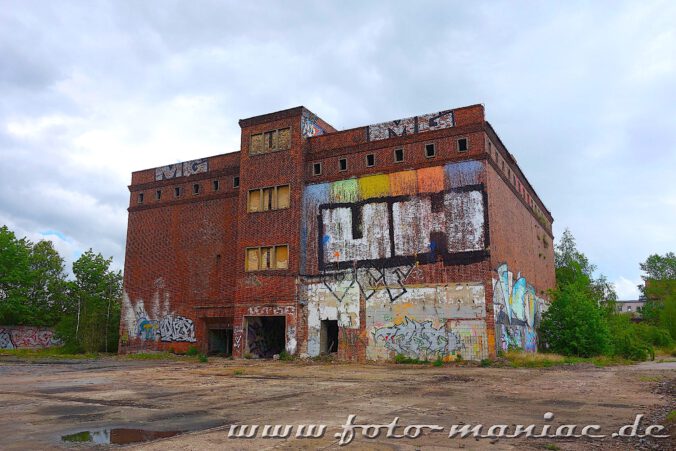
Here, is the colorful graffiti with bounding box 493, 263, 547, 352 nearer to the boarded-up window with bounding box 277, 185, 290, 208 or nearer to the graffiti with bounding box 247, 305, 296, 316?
the graffiti with bounding box 247, 305, 296, 316

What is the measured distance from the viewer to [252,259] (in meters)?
28.1

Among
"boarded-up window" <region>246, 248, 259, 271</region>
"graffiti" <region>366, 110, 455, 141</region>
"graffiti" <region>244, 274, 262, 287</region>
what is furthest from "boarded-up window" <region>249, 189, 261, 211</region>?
"graffiti" <region>366, 110, 455, 141</region>

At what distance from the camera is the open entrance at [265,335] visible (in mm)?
27766

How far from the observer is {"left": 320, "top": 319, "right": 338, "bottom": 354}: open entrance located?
26141mm

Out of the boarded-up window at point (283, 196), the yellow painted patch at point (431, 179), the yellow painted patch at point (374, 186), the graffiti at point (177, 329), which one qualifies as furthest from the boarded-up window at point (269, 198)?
the graffiti at point (177, 329)

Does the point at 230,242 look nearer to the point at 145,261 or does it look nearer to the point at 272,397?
the point at 145,261

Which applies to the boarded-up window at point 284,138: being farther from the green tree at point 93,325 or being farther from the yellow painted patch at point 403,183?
the green tree at point 93,325

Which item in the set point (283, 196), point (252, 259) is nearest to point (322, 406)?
point (252, 259)

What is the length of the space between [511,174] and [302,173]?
40.1 ft

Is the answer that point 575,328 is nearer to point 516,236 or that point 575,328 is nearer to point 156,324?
point 516,236

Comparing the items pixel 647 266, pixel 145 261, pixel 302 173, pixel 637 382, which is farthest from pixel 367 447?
pixel 647 266

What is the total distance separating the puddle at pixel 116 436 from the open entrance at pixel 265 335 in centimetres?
2031

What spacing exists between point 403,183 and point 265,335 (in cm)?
1149

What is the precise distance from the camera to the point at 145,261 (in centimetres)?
3369
